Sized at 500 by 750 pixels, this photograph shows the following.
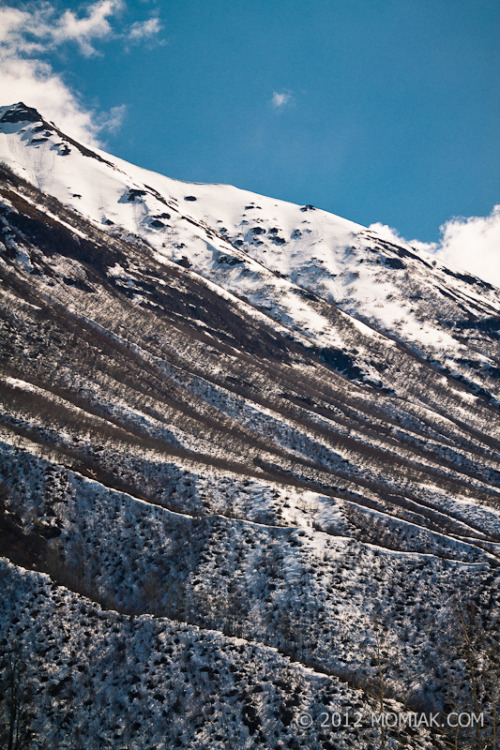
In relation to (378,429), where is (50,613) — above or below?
below

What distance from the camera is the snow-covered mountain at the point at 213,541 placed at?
81.1 feet

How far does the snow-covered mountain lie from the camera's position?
2472 centimetres

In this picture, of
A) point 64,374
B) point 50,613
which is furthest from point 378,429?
point 50,613

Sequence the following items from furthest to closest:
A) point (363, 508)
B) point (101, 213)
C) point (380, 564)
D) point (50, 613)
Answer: point (101, 213) → point (363, 508) → point (380, 564) → point (50, 613)

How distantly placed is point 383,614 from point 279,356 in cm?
11006

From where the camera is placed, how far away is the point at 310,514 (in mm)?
48344

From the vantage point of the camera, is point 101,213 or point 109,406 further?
point 101,213

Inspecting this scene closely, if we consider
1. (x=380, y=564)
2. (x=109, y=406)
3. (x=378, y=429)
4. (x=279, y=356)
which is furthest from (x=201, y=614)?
(x=279, y=356)

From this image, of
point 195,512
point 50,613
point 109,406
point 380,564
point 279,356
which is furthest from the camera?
point 279,356

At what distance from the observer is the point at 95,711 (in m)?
24.5

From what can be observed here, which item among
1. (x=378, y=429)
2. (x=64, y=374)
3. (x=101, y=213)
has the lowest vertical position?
(x=64, y=374)

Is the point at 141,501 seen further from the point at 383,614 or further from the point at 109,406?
the point at 109,406

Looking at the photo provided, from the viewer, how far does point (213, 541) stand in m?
40.8

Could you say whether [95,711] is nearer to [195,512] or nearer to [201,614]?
[201,614]
